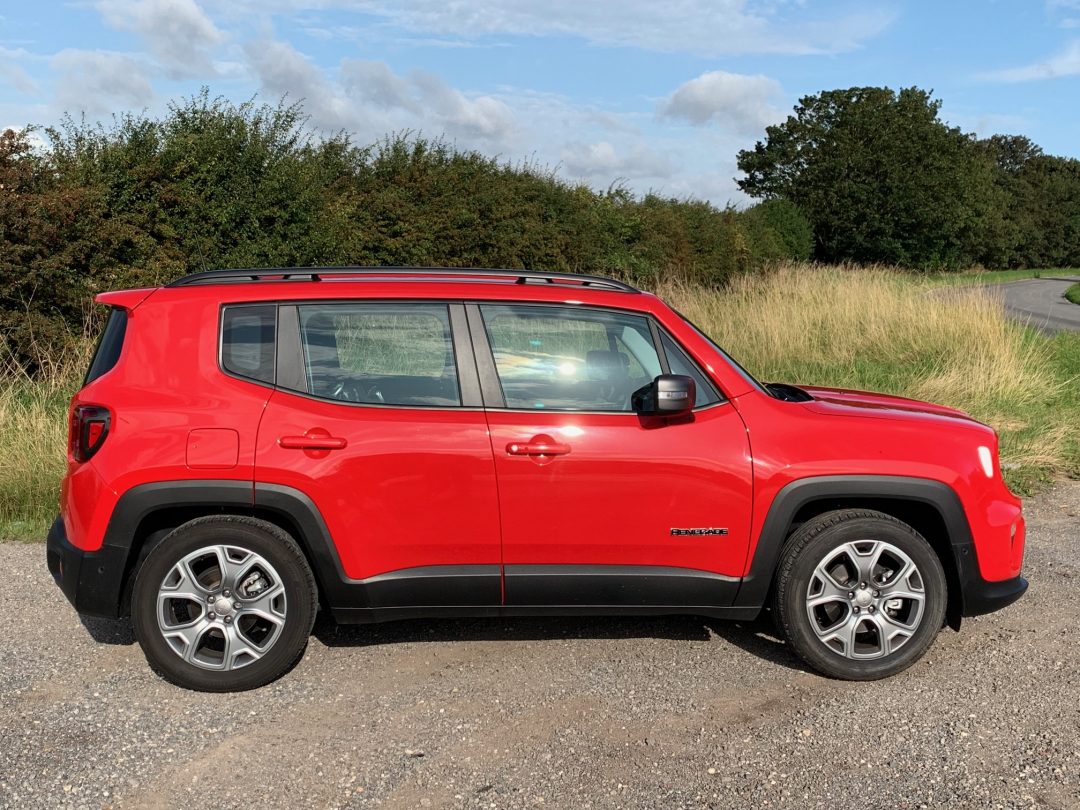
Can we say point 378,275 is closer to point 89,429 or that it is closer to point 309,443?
point 309,443

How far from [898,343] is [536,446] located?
10642mm

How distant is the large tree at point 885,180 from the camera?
55.6 meters

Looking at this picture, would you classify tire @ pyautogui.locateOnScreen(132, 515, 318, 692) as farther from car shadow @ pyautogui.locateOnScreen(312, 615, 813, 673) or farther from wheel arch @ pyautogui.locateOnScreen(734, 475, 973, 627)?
wheel arch @ pyautogui.locateOnScreen(734, 475, 973, 627)

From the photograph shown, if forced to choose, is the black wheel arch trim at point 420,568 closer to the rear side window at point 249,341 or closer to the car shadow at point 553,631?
the rear side window at point 249,341

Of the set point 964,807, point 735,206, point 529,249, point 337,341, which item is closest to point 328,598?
point 337,341

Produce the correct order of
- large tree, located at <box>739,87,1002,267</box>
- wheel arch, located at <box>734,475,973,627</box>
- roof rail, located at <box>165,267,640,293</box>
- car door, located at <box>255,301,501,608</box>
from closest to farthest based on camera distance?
car door, located at <box>255,301,501,608</box> → wheel arch, located at <box>734,475,973,627</box> → roof rail, located at <box>165,267,640,293</box> → large tree, located at <box>739,87,1002,267</box>

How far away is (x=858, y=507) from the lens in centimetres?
417

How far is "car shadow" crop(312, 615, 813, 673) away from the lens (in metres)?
4.60

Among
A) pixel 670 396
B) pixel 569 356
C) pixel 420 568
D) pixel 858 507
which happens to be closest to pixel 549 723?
pixel 420 568

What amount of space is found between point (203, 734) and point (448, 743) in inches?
36.9

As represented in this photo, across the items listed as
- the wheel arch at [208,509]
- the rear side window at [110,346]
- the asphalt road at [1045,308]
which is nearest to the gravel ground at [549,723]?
the wheel arch at [208,509]

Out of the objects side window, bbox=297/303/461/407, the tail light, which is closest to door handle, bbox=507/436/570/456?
side window, bbox=297/303/461/407

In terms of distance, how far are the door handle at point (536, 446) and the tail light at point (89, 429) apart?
64.4 inches

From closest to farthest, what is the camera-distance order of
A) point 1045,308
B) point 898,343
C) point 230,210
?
1. point 230,210
2. point 898,343
3. point 1045,308
